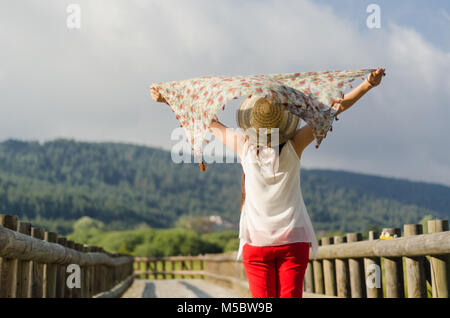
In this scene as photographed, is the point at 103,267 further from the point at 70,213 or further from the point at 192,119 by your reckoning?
the point at 70,213

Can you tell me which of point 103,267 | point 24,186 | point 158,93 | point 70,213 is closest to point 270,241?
point 158,93

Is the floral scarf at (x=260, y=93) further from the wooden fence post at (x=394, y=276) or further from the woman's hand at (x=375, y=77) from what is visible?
the wooden fence post at (x=394, y=276)

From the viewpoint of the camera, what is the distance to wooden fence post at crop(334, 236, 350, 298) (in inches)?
262

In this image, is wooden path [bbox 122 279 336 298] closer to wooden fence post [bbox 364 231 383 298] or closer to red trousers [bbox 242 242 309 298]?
wooden fence post [bbox 364 231 383 298]

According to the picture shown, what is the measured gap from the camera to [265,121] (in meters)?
3.45

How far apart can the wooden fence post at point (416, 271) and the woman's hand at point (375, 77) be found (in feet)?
4.98

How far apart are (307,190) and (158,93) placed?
189243 millimetres

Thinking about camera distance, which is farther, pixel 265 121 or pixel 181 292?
pixel 181 292

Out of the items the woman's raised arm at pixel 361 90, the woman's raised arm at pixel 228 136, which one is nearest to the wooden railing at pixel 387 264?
the woman's raised arm at pixel 361 90

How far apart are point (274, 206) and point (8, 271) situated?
7.64 feet

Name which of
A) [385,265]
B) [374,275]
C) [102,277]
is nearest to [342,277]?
[374,275]

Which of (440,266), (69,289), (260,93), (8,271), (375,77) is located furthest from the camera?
(69,289)

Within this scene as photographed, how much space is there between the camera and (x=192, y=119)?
12.3 ft

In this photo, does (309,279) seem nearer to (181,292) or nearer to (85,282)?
(85,282)
